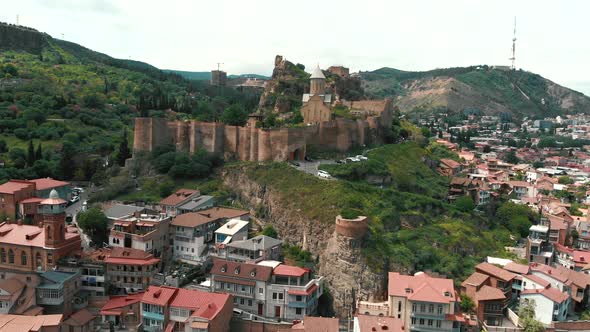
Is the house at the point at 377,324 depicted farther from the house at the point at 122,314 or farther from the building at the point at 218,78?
the building at the point at 218,78

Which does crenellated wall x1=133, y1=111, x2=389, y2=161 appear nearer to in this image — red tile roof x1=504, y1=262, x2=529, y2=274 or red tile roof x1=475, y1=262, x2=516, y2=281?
red tile roof x1=475, y1=262, x2=516, y2=281

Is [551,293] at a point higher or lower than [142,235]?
lower

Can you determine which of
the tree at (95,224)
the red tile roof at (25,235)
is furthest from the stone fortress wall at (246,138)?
the red tile roof at (25,235)

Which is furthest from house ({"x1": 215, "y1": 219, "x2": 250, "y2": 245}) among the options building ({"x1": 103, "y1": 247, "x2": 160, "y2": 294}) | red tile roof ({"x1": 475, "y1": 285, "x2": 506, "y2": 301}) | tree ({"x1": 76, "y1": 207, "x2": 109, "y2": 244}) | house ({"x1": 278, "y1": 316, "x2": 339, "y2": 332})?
red tile roof ({"x1": 475, "y1": 285, "x2": 506, "y2": 301})

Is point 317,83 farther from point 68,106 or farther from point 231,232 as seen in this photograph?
point 68,106

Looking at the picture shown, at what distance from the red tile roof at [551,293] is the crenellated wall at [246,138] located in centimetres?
2329

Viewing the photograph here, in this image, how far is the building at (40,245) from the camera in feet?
122

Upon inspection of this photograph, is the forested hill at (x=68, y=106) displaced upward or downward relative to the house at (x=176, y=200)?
upward

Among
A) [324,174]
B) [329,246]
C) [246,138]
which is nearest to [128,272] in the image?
[329,246]

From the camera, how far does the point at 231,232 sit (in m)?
41.3

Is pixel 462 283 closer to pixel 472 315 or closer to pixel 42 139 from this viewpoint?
pixel 472 315

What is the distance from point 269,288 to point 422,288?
10179 millimetres

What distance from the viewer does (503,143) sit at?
129 metres

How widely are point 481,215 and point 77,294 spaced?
37.6m
